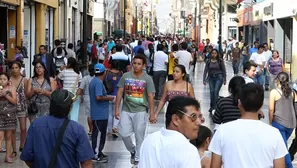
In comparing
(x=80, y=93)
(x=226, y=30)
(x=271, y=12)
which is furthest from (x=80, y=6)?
(x=80, y=93)

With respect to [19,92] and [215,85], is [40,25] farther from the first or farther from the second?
[19,92]

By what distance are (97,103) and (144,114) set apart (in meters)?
1.04

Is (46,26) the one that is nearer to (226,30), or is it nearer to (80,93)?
(80,93)

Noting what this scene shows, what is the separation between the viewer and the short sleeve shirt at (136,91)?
9859 mm

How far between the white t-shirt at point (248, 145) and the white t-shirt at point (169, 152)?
1.02m

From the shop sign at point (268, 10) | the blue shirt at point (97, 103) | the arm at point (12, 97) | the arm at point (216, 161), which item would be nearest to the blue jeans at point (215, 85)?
the blue shirt at point (97, 103)

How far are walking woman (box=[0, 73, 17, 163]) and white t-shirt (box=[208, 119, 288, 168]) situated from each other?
568 cm

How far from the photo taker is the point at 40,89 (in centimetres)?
1038

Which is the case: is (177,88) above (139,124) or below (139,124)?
above

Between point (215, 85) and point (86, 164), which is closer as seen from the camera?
point (86, 164)

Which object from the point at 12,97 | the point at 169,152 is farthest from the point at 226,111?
the point at 12,97

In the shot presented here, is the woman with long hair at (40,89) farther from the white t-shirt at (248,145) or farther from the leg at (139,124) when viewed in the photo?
the white t-shirt at (248,145)

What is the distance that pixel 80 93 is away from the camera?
38.8 ft

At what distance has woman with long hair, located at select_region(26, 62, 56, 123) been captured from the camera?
10406 mm
